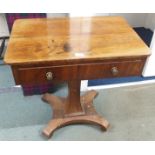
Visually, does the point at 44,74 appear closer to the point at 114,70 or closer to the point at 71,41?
the point at 71,41

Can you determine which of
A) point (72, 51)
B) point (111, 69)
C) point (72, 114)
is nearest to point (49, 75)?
point (72, 51)

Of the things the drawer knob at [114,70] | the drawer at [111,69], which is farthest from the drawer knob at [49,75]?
the drawer knob at [114,70]

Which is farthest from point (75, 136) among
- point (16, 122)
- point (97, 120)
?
point (16, 122)

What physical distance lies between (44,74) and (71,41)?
0.20 meters

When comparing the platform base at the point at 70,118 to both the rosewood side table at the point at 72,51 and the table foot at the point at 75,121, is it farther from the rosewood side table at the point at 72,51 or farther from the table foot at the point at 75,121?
the rosewood side table at the point at 72,51

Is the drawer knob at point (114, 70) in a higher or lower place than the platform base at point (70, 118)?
higher

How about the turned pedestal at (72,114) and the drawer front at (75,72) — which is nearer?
the drawer front at (75,72)

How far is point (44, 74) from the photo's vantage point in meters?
0.84

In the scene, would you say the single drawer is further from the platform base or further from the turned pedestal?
the platform base

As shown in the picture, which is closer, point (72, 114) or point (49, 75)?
point (49, 75)

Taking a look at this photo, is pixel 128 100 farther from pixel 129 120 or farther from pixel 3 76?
pixel 3 76

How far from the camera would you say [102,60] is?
2.72 feet

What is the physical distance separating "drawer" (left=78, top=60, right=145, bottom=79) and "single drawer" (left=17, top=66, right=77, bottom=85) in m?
0.05

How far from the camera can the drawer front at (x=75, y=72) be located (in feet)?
2.69
